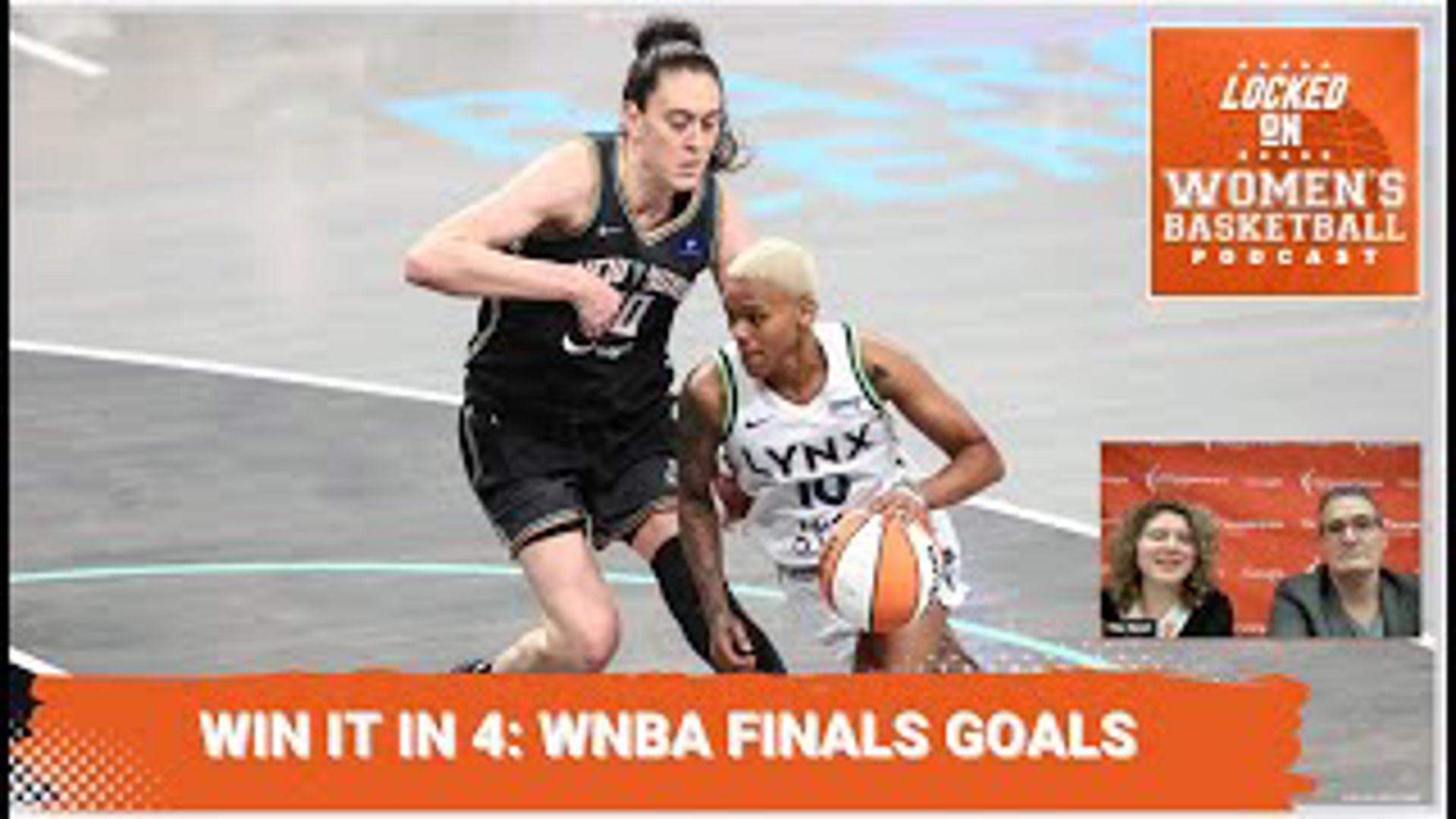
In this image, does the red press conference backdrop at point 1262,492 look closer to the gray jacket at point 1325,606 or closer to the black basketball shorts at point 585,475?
the gray jacket at point 1325,606

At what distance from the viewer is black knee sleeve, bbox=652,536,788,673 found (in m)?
29.0

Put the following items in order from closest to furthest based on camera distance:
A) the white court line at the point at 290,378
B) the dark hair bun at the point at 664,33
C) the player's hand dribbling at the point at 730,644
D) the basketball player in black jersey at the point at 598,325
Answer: the basketball player in black jersey at the point at 598,325, the player's hand dribbling at the point at 730,644, the dark hair bun at the point at 664,33, the white court line at the point at 290,378

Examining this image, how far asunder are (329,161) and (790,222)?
2.04m

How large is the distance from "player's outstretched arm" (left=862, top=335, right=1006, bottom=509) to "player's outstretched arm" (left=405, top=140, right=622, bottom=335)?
98 cm

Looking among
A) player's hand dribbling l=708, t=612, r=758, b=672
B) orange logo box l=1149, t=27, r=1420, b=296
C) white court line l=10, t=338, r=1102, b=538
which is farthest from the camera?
white court line l=10, t=338, r=1102, b=538

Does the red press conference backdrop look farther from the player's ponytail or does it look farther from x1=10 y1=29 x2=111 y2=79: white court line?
x1=10 y1=29 x2=111 y2=79: white court line

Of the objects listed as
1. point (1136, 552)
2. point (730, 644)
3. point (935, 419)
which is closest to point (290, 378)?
point (730, 644)

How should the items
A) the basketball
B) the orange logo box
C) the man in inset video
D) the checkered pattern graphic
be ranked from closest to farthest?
1. the basketball
2. the checkered pattern graphic
3. the orange logo box
4. the man in inset video

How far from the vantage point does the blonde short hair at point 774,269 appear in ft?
95.0

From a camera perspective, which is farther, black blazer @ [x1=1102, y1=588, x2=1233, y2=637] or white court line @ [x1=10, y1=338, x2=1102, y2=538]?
white court line @ [x1=10, y1=338, x2=1102, y2=538]

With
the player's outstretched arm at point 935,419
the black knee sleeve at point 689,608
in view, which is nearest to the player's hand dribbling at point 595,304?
the black knee sleeve at point 689,608

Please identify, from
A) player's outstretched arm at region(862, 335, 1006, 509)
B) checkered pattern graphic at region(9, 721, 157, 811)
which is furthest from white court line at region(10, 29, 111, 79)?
player's outstretched arm at region(862, 335, 1006, 509)

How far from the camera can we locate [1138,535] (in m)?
29.7

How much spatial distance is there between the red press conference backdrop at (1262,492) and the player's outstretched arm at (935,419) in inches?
26.4
